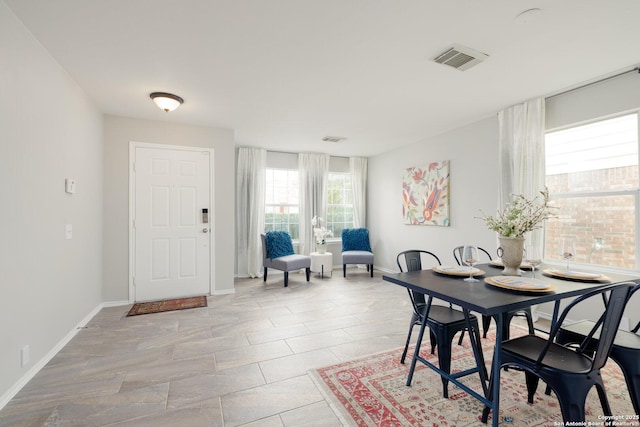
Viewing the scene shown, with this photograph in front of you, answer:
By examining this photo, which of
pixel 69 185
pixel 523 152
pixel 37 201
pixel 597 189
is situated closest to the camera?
pixel 37 201

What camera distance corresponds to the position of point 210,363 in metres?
2.44

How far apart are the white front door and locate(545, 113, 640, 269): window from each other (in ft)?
15.1

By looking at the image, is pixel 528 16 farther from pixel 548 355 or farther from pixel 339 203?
pixel 339 203

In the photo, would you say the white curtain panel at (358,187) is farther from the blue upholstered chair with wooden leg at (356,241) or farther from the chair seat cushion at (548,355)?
the chair seat cushion at (548,355)

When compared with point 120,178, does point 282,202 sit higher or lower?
lower

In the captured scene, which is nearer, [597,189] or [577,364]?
[577,364]

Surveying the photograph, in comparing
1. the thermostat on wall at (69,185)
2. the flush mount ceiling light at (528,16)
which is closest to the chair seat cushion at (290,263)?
the thermostat on wall at (69,185)

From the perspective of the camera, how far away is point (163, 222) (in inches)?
164

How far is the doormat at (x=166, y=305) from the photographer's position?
3.68 metres

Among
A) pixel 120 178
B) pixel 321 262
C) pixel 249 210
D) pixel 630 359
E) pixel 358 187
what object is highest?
pixel 358 187

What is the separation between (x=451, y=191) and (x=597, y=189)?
1.77 m

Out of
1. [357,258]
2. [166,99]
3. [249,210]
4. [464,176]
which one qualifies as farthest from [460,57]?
[249,210]

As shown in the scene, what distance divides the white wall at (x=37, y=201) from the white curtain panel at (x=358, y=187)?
4.83 metres

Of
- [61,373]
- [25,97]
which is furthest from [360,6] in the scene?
[61,373]
